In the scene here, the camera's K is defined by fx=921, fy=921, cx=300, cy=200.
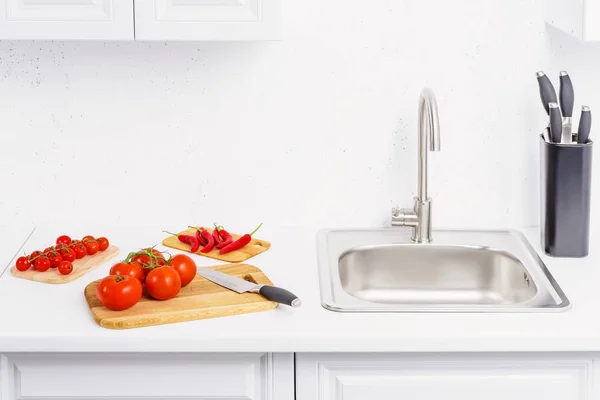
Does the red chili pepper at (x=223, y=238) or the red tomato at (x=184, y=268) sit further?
the red chili pepper at (x=223, y=238)

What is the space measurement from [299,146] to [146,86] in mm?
424

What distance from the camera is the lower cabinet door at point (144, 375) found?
1822 mm

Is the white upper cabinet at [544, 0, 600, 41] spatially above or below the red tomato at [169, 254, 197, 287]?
above

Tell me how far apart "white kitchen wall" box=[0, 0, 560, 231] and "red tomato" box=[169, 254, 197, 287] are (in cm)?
47

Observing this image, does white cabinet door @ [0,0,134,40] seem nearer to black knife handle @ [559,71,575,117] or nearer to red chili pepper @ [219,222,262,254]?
red chili pepper @ [219,222,262,254]

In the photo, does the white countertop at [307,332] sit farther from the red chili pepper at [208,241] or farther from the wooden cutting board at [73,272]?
the red chili pepper at [208,241]

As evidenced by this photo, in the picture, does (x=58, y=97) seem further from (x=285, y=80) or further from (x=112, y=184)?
(x=285, y=80)

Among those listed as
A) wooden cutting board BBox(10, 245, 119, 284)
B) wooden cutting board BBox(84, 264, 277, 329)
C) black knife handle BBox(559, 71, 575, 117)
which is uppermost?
black knife handle BBox(559, 71, 575, 117)

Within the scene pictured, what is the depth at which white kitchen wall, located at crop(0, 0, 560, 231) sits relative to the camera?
2.34 m

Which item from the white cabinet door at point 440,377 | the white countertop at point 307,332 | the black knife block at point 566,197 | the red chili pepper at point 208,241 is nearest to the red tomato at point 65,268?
the white countertop at point 307,332

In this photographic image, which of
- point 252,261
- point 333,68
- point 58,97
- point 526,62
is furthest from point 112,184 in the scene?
point 526,62

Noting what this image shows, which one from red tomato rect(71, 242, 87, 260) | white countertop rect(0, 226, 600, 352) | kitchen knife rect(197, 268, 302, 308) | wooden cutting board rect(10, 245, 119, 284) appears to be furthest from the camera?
red tomato rect(71, 242, 87, 260)

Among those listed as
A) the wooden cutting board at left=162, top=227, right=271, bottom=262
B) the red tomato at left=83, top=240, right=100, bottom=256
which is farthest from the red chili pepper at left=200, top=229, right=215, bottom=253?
the red tomato at left=83, top=240, right=100, bottom=256

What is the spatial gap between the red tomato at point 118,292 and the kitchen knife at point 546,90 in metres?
1.07
